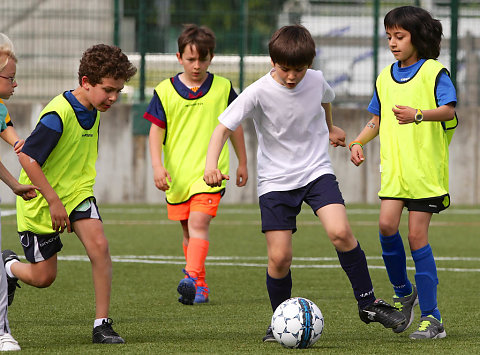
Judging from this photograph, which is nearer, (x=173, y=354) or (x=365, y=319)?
(x=173, y=354)

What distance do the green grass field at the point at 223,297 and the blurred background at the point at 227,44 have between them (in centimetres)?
374

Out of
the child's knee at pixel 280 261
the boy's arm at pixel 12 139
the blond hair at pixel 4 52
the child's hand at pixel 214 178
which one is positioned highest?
the blond hair at pixel 4 52

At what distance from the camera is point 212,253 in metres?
10.1

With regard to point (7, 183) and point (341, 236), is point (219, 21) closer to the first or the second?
point (341, 236)

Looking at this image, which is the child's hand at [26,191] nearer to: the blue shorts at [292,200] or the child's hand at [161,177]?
the blue shorts at [292,200]

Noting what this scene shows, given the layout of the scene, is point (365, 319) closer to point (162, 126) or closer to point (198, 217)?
point (198, 217)

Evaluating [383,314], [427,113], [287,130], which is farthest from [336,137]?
[383,314]

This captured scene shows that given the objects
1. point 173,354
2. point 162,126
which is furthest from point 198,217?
point 173,354

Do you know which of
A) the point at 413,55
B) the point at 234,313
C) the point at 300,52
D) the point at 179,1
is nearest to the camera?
the point at 300,52

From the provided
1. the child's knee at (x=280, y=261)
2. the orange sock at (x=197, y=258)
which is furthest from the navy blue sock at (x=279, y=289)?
the orange sock at (x=197, y=258)

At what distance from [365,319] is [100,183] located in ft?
35.4

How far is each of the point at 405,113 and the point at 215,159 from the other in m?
0.98

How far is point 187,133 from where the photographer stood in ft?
25.4

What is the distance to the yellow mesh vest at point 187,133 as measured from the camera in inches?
303
